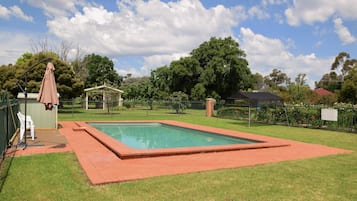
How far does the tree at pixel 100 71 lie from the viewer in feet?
184

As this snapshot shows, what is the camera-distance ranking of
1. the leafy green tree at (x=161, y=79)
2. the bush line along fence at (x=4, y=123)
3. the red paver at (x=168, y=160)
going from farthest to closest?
the leafy green tree at (x=161, y=79)
the bush line along fence at (x=4, y=123)
the red paver at (x=168, y=160)

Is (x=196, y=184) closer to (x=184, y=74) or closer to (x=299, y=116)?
(x=299, y=116)

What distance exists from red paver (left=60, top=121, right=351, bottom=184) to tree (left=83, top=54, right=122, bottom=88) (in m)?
47.9

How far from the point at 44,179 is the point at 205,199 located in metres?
3.00

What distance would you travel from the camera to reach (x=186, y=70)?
43.2 metres

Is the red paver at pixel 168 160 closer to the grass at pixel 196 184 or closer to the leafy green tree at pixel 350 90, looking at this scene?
the grass at pixel 196 184

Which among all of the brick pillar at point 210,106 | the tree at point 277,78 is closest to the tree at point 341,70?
the tree at point 277,78

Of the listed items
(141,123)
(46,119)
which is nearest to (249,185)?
(46,119)

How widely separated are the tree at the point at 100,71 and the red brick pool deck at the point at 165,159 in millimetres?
47654

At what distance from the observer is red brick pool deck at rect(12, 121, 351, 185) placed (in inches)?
234

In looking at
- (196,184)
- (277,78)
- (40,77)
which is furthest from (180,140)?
(277,78)

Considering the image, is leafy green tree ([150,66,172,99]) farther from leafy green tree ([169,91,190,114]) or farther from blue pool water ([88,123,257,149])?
blue pool water ([88,123,257,149])

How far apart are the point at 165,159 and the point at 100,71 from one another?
52.1m

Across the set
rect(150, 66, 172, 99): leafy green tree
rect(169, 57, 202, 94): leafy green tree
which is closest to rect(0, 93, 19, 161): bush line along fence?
rect(169, 57, 202, 94): leafy green tree
